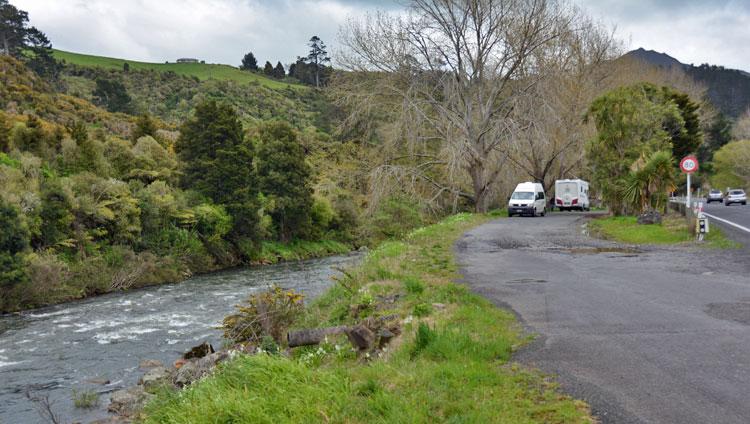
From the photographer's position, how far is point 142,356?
599 inches

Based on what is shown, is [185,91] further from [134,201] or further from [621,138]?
[621,138]

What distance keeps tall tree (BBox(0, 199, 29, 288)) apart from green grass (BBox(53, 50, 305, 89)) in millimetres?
87711

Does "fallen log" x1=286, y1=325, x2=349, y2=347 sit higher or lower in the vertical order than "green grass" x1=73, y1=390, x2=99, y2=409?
higher

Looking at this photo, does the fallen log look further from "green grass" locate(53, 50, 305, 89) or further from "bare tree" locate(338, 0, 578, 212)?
"green grass" locate(53, 50, 305, 89)

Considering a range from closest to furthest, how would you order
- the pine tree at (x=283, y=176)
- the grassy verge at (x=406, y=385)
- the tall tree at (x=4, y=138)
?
the grassy verge at (x=406, y=385) < the tall tree at (x=4, y=138) < the pine tree at (x=283, y=176)

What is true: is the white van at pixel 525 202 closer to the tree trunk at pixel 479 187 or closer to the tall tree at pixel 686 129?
the tree trunk at pixel 479 187

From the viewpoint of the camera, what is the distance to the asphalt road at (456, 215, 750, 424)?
5258 millimetres

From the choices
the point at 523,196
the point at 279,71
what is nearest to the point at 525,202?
the point at 523,196

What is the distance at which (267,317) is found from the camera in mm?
12305

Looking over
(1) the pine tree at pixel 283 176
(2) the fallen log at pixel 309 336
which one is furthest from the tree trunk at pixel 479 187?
(2) the fallen log at pixel 309 336

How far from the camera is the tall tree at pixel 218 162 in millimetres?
42938

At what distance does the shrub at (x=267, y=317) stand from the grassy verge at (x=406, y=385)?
3004 millimetres

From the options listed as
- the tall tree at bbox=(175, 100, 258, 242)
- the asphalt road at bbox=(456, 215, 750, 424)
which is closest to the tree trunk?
the tall tree at bbox=(175, 100, 258, 242)

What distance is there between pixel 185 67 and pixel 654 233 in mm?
119613
